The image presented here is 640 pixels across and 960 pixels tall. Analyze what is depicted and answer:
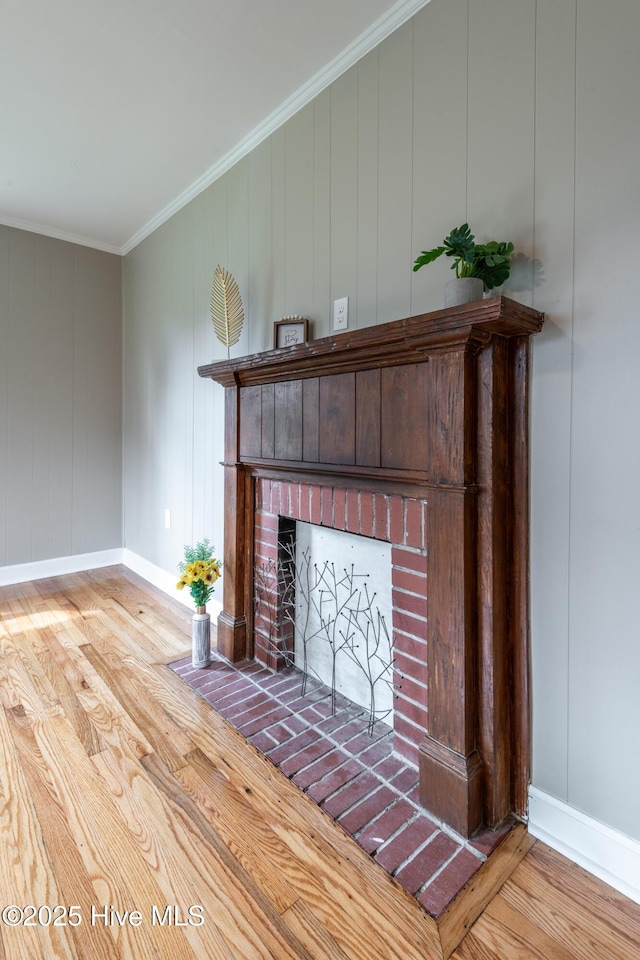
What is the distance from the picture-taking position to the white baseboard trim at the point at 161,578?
9.46ft

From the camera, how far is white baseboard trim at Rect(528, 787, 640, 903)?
4.00 ft

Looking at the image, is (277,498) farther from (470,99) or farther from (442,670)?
(470,99)

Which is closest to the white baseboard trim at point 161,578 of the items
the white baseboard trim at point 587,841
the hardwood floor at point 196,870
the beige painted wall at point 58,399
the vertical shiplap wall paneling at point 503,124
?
the beige painted wall at point 58,399

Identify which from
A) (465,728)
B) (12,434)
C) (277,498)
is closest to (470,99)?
(277,498)

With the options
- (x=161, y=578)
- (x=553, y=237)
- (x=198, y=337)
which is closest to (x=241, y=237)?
(x=198, y=337)

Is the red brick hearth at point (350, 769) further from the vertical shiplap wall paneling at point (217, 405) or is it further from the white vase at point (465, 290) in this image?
the white vase at point (465, 290)

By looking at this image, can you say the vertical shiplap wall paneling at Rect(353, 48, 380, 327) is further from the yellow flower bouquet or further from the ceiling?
the yellow flower bouquet

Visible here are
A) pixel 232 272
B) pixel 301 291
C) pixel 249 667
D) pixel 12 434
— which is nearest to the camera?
pixel 301 291

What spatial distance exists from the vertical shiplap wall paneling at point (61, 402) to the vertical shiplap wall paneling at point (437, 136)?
126 inches

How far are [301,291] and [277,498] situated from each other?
0.98 meters

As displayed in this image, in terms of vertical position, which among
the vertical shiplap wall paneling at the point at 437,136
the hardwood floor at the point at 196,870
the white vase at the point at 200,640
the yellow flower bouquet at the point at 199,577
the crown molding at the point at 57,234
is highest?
the crown molding at the point at 57,234

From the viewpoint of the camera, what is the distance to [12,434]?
3.61 m

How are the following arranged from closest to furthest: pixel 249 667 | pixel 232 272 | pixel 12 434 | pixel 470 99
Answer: pixel 470 99 < pixel 249 667 < pixel 232 272 < pixel 12 434

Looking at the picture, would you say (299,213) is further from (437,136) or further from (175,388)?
(175,388)
